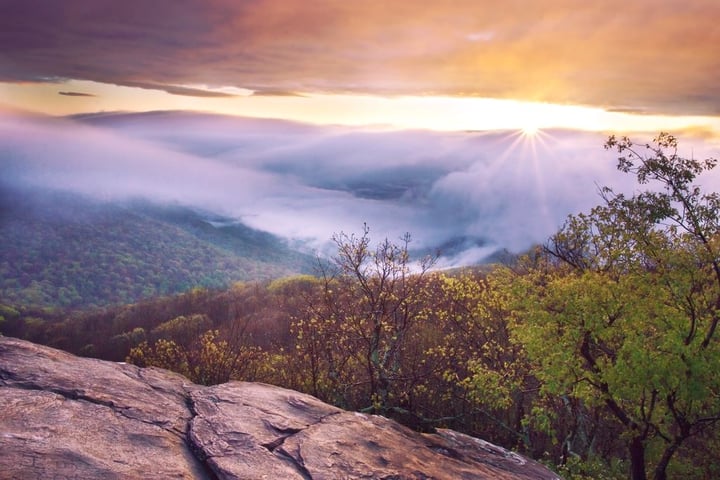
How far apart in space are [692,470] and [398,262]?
1980 centimetres

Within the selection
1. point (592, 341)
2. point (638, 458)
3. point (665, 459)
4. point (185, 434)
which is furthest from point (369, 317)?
point (185, 434)

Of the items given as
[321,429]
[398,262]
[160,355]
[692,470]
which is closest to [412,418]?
[398,262]

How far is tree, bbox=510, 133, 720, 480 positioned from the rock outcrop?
8498 millimetres

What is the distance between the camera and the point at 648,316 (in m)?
23.9

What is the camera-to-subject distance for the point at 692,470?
1126 inches

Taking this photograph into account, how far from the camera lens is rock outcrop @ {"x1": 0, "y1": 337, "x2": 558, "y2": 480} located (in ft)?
35.1

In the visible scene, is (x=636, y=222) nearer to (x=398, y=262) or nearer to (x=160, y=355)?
(x=398, y=262)

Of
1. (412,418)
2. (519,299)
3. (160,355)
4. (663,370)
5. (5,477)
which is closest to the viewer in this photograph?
(5,477)

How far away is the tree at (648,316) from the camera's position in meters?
22.0

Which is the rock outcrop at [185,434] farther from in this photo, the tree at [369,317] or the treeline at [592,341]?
the tree at [369,317]

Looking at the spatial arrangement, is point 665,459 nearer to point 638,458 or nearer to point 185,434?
point 638,458

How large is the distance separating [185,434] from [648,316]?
20621 millimetres

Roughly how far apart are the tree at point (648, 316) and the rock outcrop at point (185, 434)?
8498 millimetres

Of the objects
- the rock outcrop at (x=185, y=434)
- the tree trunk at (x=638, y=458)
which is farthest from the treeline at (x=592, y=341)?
the rock outcrop at (x=185, y=434)
